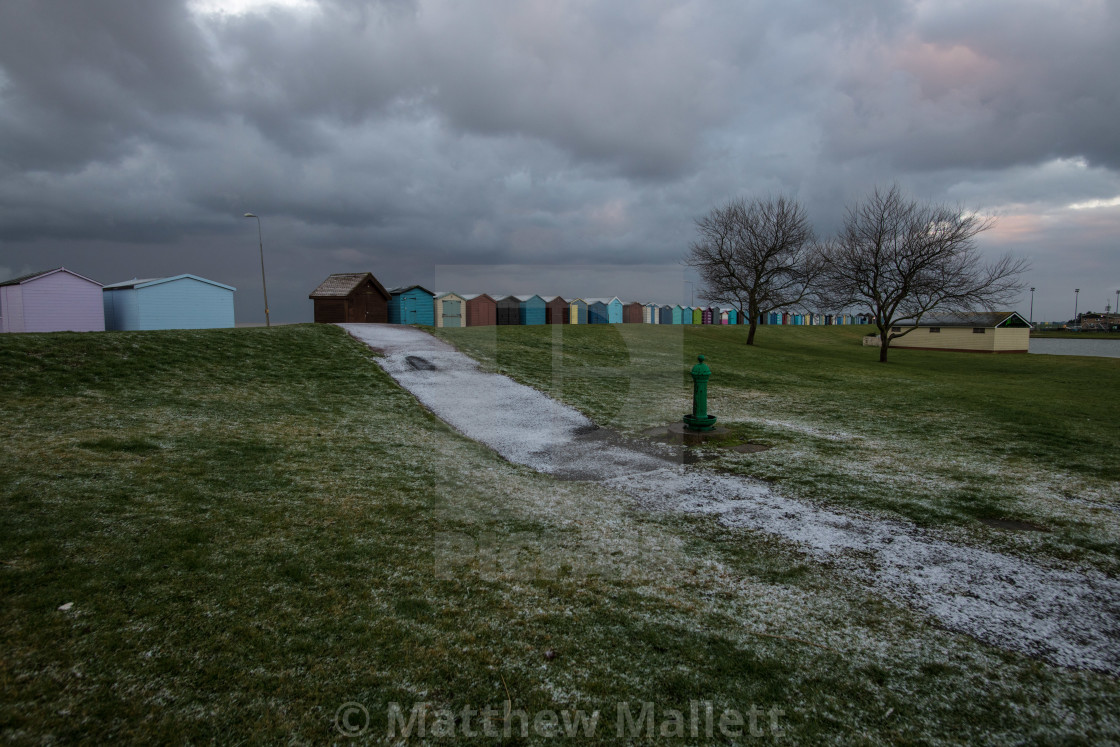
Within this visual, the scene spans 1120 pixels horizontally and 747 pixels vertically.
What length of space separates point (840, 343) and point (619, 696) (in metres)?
49.5

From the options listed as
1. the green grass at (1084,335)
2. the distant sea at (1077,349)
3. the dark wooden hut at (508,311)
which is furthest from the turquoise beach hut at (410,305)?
the green grass at (1084,335)

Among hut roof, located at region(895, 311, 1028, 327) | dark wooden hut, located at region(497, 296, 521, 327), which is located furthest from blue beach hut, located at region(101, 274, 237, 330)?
hut roof, located at region(895, 311, 1028, 327)

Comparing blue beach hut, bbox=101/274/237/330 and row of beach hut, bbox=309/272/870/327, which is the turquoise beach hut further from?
blue beach hut, bbox=101/274/237/330

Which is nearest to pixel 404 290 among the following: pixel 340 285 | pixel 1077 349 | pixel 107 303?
pixel 340 285

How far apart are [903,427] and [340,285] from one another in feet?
94.0

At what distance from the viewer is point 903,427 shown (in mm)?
10539

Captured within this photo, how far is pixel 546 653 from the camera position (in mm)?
2949

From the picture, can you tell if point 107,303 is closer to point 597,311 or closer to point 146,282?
point 146,282

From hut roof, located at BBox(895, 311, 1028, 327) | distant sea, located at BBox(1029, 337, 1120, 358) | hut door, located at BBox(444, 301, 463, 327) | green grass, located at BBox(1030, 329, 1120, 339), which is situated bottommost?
distant sea, located at BBox(1029, 337, 1120, 358)

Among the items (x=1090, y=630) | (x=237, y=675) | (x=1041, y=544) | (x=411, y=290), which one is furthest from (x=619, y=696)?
(x=411, y=290)

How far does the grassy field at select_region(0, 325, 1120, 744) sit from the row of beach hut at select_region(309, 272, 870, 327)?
71.2 ft

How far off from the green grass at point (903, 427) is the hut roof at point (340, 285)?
10.1 metres

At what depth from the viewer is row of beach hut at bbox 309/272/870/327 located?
97.5 feet

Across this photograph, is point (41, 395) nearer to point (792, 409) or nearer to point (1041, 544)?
point (1041, 544)
